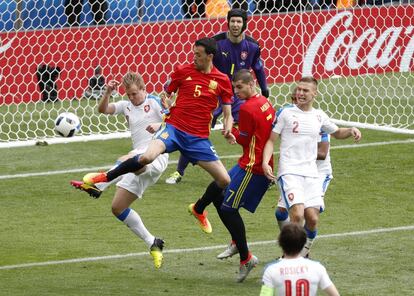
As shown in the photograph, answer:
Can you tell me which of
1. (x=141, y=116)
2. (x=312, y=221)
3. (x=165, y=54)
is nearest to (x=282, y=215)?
(x=312, y=221)

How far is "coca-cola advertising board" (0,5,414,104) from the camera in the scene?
19969 millimetres

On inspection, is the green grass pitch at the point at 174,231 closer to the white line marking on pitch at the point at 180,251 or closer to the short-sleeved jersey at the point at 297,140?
the white line marking on pitch at the point at 180,251

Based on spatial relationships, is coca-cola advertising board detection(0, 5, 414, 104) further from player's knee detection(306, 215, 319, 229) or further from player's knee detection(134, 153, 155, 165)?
player's knee detection(306, 215, 319, 229)

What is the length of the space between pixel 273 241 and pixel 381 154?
5.18 meters

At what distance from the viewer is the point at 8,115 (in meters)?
20.2

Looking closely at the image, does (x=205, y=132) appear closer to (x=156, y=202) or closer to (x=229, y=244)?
(x=229, y=244)

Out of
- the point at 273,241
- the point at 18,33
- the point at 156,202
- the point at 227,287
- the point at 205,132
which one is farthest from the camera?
the point at 18,33

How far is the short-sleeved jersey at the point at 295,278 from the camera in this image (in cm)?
761

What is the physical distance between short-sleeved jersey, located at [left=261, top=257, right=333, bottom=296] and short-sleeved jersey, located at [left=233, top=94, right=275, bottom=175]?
3852 millimetres

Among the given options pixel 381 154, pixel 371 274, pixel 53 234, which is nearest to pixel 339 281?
pixel 371 274

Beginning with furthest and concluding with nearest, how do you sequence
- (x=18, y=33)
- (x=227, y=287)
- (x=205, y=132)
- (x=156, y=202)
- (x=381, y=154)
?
(x=18, y=33), (x=381, y=154), (x=156, y=202), (x=205, y=132), (x=227, y=287)

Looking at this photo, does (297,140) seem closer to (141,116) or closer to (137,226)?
→ (137,226)

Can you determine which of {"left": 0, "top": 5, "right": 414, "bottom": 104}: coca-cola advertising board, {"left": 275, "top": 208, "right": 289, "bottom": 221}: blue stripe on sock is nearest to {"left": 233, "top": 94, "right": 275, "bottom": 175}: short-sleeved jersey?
{"left": 275, "top": 208, "right": 289, "bottom": 221}: blue stripe on sock

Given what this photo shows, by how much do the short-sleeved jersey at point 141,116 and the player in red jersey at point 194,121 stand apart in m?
0.47
